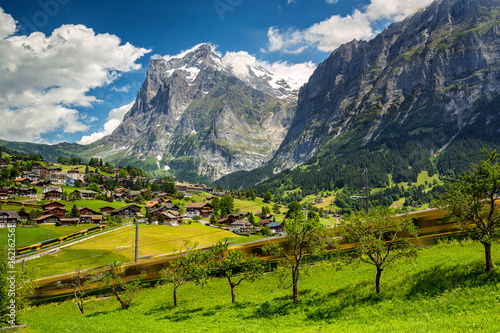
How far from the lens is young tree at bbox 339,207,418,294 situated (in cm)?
3033

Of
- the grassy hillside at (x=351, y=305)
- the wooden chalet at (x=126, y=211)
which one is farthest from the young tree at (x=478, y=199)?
the wooden chalet at (x=126, y=211)

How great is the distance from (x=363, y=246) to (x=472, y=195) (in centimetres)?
1162

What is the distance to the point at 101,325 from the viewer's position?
3559 centimetres

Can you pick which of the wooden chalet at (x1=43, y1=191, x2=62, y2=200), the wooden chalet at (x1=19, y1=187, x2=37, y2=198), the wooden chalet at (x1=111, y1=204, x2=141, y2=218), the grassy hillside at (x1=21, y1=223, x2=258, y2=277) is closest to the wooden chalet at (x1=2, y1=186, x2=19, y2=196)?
the wooden chalet at (x1=19, y1=187, x2=37, y2=198)

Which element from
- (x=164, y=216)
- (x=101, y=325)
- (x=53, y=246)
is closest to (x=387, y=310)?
(x=101, y=325)

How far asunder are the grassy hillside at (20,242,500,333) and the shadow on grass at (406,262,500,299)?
0.25 feet

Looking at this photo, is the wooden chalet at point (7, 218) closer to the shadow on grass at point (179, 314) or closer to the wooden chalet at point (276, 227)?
the wooden chalet at point (276, 227)

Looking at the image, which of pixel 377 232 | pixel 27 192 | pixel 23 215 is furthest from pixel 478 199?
pixel 27 192

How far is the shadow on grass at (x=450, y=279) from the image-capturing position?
2595 centimetres

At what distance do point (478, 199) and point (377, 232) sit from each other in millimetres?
10101

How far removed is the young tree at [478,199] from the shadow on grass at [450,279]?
4.49 ft

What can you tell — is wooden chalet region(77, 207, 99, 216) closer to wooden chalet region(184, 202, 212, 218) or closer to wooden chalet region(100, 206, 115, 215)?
wooden chalet region(100, 206, 115, 215)

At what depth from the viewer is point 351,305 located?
97.6 feet

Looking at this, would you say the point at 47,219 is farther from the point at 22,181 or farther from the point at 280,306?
the point at 280,306
